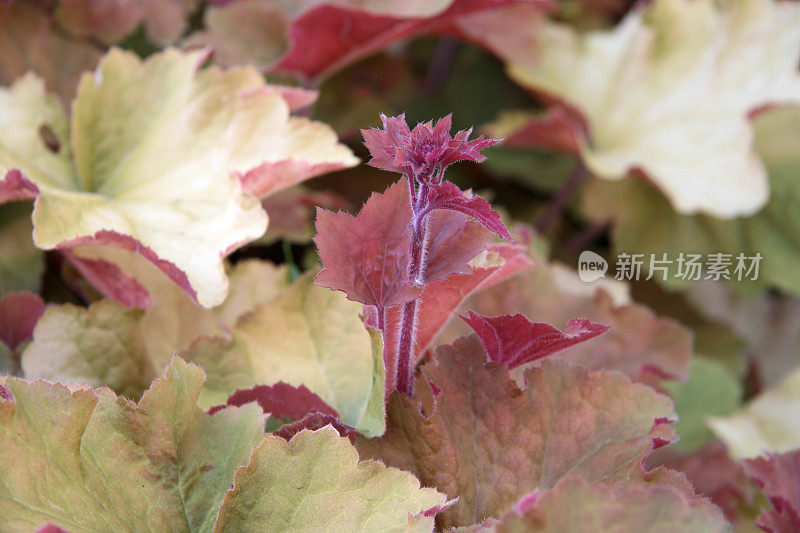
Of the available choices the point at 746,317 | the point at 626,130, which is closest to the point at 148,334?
the point at 626,130

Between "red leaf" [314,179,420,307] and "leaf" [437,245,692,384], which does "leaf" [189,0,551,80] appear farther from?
"red leaf" [314,179,420,307]

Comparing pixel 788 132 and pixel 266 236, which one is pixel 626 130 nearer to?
pixel 788 132

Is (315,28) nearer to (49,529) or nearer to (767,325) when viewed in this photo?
(49,529)

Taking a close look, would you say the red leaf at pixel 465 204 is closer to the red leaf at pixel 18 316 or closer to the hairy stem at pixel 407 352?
the hairy stem at pixel 407 352

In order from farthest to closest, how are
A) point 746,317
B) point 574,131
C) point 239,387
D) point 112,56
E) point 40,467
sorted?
point 746,317 < point 574,131 < point 112,56 < point 239,387 < point 40,467

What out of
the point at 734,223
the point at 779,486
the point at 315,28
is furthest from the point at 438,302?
the point at 734,223

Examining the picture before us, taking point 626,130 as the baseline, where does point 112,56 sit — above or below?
above
